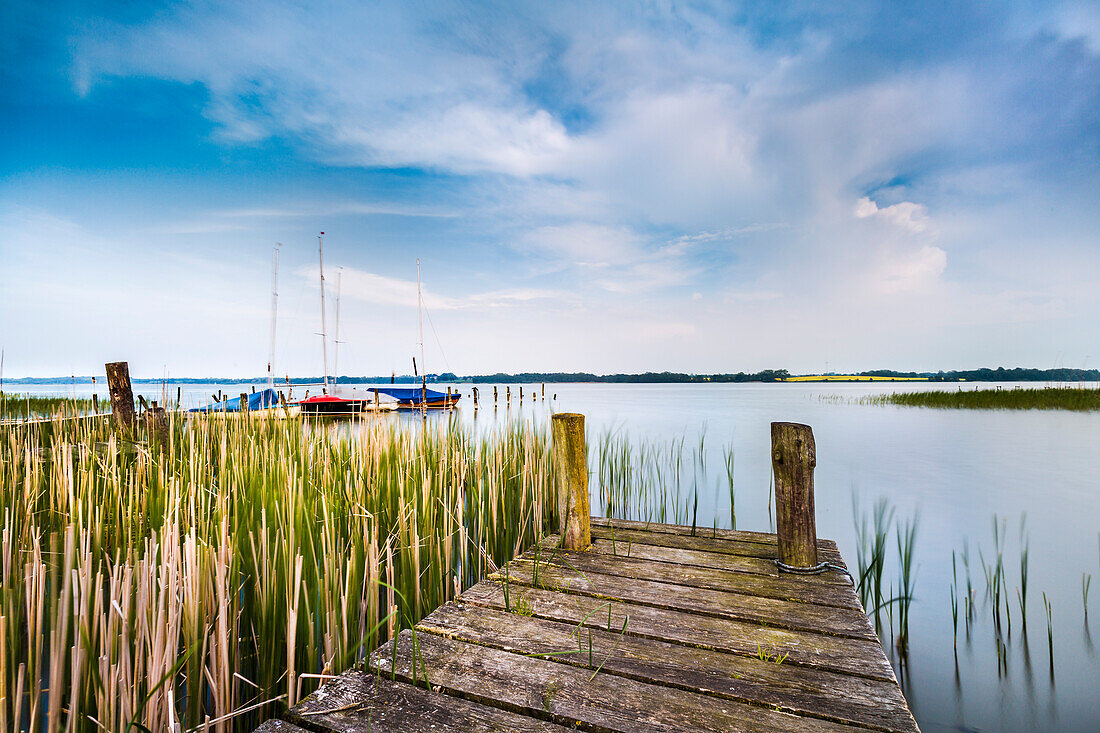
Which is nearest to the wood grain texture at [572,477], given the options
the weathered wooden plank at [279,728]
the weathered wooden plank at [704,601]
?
the weathered wooden plank at [704,601]

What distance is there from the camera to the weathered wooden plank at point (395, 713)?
124 centimetres

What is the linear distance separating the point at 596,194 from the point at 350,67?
9.17 meters

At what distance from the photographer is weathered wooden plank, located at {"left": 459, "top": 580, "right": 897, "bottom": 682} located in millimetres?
1627

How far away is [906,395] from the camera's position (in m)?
23.3

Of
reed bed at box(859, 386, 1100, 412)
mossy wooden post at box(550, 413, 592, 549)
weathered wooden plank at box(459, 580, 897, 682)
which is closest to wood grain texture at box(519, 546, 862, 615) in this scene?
mossy wooden post at box(550, 413, 592, 549)

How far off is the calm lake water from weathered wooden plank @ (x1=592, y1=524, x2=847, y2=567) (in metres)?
0.73

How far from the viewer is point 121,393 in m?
5.28

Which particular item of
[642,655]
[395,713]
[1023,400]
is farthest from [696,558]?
[1023,400]

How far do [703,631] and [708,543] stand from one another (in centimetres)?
124

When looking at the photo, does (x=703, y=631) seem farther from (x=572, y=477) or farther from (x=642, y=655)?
(x=572, y=477)

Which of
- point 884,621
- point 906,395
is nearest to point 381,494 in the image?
point 884,621

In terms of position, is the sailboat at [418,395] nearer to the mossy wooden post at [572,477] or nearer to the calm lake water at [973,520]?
the calm lake water at [973,520]

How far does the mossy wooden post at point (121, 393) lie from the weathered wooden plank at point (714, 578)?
535 centimetres

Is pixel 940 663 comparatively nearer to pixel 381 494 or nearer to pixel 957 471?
pixel 381 494
